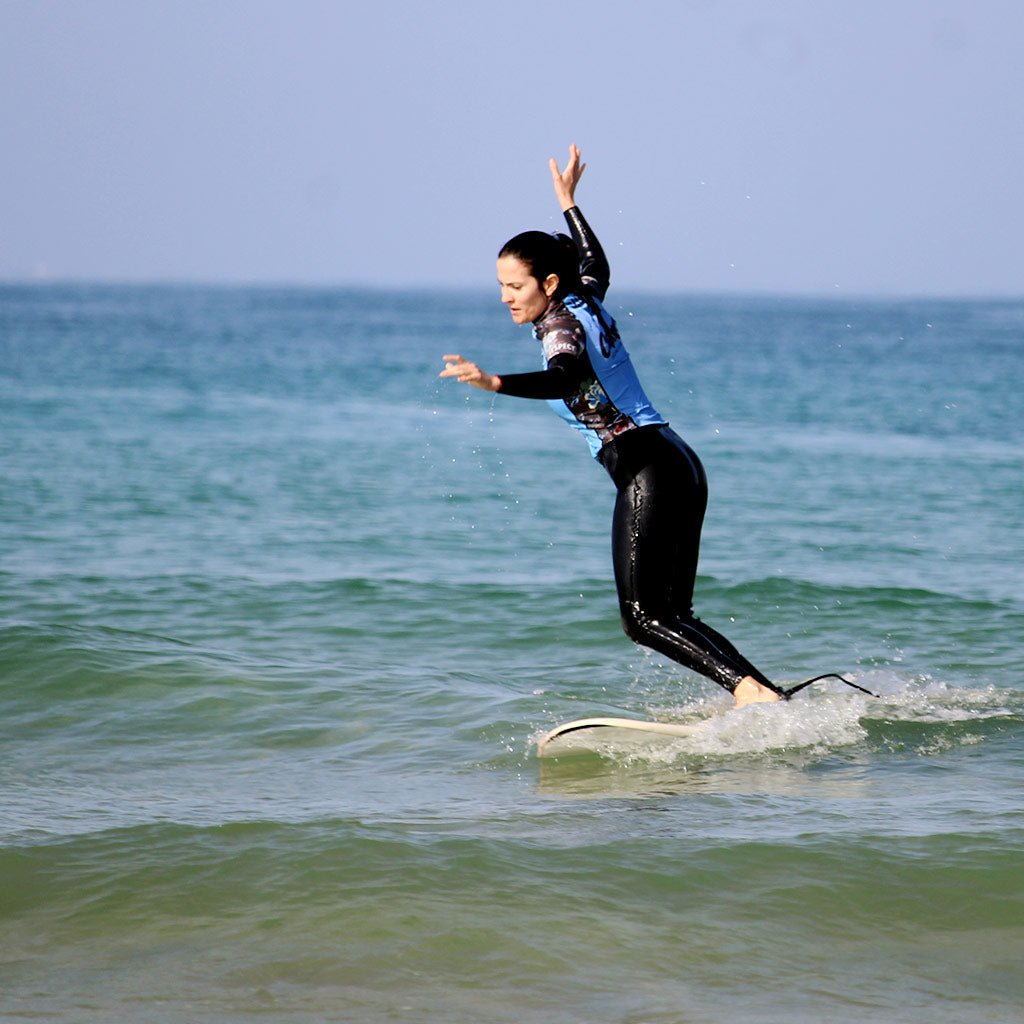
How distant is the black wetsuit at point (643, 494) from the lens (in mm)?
5055

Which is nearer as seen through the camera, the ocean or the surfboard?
the ocean

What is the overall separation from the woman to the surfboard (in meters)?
0.29

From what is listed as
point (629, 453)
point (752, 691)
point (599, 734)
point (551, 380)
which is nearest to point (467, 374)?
point (551, 380)

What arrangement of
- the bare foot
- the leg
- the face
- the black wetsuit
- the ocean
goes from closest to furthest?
1. the ocean
2. the face
3. the black wetsuit
4. the leg
5. the bare foot

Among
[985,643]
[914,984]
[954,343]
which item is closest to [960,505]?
[985,643]

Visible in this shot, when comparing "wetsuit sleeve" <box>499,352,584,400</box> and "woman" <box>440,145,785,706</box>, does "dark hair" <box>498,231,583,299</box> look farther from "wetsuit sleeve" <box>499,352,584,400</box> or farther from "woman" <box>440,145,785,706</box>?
"wetsuit sleeve" <box>499,352,584,400</box>

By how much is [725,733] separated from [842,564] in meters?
5.41

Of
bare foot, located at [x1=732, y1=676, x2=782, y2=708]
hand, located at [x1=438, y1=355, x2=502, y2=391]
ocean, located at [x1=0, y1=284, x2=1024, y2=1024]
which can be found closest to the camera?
ocean, located at [x1=0, y1=284, x2=1024, y2=1024]

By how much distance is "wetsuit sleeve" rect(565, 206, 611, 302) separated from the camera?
534 centimetres

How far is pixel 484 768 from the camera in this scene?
5.47 metres

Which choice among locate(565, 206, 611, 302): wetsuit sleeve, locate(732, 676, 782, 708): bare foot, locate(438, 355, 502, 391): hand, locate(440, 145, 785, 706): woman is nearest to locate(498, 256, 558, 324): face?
locate(440, 145, 785, 706): woman

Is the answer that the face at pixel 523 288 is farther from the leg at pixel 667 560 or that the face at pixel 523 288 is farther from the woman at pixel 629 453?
the leg at pixel 667 560

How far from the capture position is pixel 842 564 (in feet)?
34.7

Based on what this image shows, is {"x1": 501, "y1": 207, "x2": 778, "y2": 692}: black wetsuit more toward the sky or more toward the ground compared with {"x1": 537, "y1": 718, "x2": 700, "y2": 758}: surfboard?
more toward the sky
